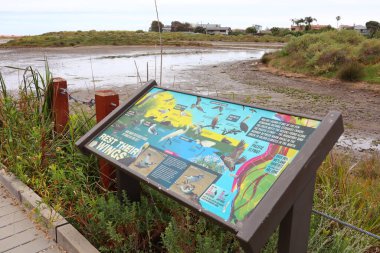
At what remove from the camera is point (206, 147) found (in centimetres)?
234

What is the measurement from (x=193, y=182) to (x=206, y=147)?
26 cm

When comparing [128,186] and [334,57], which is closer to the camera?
[128,186]

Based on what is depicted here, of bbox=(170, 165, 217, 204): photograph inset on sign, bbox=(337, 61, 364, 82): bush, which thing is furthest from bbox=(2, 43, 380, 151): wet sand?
bbox=(170, 165, 217, 204): photograph inset on sign

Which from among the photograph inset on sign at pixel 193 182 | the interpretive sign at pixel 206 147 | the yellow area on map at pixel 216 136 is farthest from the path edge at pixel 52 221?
the yellow area on map at pixel 216 136

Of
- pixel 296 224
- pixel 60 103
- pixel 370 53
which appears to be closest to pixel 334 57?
pixel 370 53

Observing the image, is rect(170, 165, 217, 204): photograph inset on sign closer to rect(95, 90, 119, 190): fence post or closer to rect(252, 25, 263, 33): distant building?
rect(95, 90, 119, 190): fence post

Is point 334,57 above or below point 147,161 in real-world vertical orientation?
below

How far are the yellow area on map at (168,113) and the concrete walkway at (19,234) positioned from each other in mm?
1284

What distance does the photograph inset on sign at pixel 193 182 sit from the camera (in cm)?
211

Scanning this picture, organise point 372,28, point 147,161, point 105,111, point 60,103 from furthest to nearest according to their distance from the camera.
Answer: point 372,28 → point 60,103 → point 105,111 → point 147,161

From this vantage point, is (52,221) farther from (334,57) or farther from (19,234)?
(334,57)

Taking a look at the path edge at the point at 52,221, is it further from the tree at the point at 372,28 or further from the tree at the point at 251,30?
the tree at the point at 251,30

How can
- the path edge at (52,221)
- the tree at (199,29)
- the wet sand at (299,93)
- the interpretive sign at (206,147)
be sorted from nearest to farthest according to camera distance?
1. the interpretive sign at (206,147)
2. the path edge at (52,221)
3. the wet sand at (299,93)
4. the tree at (199,29)

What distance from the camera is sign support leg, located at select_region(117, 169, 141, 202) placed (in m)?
3.12
